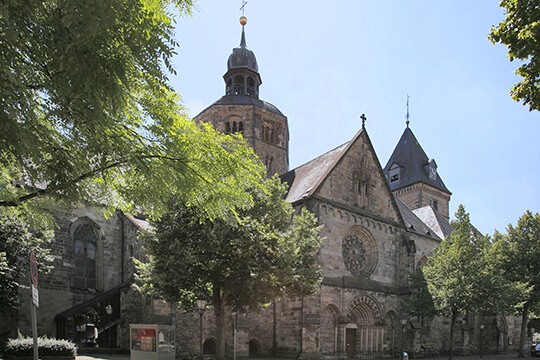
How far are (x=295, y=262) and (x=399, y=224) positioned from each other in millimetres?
14203

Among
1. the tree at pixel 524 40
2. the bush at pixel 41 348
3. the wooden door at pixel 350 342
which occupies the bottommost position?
the wooden door at pixel 350 342

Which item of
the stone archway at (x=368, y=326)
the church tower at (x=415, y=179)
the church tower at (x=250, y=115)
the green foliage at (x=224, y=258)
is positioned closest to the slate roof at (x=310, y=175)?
the church tower at (x=250, y=115)

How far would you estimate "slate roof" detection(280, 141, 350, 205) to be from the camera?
2458cm

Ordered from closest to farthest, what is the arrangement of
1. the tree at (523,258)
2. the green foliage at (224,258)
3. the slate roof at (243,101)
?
the green foliage at (224,258)
the tree at (523,258)
the slate roof at (243,101)

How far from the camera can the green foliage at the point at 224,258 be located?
15219 millimetres

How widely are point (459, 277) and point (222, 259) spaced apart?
16.0 m

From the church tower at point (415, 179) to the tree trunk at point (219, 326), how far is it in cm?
3966

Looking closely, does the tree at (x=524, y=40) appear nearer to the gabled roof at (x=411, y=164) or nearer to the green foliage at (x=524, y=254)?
the green foliage at (x=524, y=254)

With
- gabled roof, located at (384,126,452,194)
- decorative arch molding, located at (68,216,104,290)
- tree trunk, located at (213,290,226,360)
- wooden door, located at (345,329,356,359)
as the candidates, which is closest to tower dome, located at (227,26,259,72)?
decorative arch molding, located at (68,216,104,290)

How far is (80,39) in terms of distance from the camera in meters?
4.59

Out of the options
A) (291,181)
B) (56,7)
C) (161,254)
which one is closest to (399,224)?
(291,181)

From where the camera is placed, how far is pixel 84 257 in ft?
77.3

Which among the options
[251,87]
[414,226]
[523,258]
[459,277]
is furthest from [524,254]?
[251,87]

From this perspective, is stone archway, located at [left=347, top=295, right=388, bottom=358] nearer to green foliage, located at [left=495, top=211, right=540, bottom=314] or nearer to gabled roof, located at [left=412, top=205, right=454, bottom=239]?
green foliage, located at [left=495, top=211, right=540, bottom=314]
